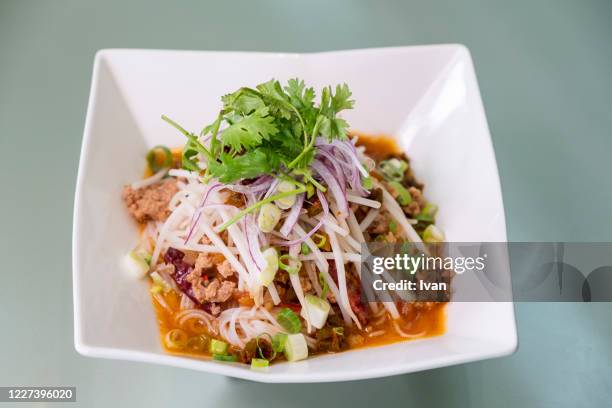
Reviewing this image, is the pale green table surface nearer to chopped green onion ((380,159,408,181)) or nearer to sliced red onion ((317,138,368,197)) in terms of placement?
chopped green onion ((380,159,408,181))

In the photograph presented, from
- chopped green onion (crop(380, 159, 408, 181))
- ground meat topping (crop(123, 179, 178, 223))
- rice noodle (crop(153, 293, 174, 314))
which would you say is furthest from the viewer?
chopped green onion (crop(380, 159, 408, 181))

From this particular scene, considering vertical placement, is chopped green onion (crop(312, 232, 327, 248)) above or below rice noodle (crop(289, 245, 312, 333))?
above

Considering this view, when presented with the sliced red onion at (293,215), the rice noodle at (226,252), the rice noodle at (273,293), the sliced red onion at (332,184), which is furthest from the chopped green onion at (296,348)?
the sliced red onion at (332,184)

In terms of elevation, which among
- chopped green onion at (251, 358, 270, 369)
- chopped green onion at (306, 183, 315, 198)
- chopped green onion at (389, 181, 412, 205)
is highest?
chopped green onion at (389, 181, 412, 205)

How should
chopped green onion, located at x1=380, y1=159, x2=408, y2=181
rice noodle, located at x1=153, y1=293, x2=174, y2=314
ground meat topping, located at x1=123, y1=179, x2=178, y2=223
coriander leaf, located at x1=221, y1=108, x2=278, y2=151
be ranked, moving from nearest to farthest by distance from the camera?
1. coriander leaf, located at x1=221, y1=108, x2=278, y2=151
2. rice noodle, located at x1=153, y1=293, x2=174, y2=314
3. ground meat topping, located at x1=123, y1=179, x2=178, y2=223
4. chopped green onion, located at x1=380, y1=159, x2=408, y2=181

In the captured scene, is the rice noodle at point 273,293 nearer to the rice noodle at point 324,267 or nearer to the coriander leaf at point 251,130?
the rice noodle at point 324,267

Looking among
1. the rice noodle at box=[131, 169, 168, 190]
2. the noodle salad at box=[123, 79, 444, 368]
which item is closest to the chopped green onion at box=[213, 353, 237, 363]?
the noodle salad at box=[123, 79, 444, 368]

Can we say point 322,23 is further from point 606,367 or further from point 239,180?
point 606,367

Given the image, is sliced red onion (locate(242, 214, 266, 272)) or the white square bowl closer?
the white square bowl
